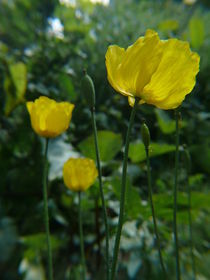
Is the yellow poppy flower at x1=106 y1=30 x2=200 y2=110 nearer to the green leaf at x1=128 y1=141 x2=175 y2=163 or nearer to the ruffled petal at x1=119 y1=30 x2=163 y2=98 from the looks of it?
the ruffled petal at x1=119 y1=30 x2=163 y2=98

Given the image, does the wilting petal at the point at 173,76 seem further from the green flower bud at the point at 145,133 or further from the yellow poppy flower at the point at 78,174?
the yellow poppy flower at the point at 78,174

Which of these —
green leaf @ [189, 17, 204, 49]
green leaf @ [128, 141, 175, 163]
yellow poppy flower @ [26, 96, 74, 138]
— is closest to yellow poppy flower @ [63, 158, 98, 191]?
yellow poppy flower @ [26, 96, 74, 138]

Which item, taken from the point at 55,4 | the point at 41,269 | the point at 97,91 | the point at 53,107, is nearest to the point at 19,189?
the point at 41,269

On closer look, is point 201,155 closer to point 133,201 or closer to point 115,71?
point 133,201

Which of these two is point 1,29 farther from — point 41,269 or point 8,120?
point 41,269

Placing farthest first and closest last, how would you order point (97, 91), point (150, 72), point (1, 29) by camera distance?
point (1, 29)
point (97, 91)
point (150, 72)

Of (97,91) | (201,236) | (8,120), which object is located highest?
(97,91)

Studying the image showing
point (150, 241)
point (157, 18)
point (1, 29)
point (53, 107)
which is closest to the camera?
point (53, 107)
